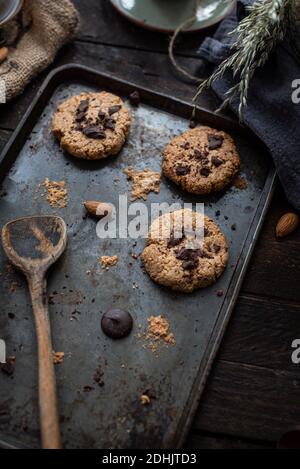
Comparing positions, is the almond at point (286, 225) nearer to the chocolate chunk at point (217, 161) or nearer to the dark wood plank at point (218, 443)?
the chocolate chunk at point (217, 161)

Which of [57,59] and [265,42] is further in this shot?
[57,59]

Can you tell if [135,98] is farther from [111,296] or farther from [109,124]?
[111,296]

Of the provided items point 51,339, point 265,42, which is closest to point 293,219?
point 265,42

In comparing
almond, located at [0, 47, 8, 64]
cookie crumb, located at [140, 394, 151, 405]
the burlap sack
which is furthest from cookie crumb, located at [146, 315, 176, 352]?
almond, located at [0, 47, 8, 64]

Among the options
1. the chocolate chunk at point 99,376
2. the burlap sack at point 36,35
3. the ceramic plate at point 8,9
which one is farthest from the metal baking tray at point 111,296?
the ceramic plate at point 8,9

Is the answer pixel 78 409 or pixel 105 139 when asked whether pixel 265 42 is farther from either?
pixel 78 409

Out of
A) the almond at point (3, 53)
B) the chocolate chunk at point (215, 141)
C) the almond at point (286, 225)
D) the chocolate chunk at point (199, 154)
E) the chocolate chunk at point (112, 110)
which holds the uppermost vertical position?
the almond at point (3, 53)
